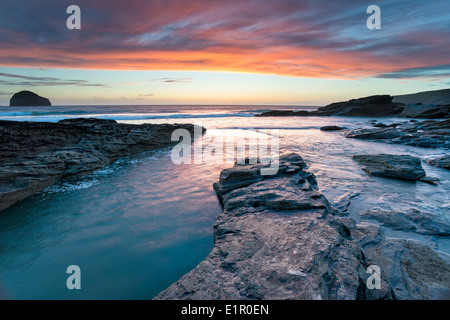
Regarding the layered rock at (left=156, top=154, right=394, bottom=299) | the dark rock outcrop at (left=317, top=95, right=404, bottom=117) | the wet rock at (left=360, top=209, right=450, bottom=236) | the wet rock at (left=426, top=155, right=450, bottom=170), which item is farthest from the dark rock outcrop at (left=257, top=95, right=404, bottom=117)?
the layered rock at (left=156, top=154, right=394, bottom=299)

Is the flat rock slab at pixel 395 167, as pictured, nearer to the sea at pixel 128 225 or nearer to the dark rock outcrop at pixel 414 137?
the sea at pixel 128 225

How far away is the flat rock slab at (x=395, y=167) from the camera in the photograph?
6522 mm

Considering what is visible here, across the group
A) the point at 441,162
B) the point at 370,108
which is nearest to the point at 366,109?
the point at 370,108

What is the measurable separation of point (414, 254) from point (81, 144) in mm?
Answer: 9995

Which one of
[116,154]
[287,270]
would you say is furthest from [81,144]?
[287,270]

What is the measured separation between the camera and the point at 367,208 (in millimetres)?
4660

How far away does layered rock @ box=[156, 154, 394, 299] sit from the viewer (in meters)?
2.08

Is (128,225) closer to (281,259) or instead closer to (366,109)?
(281,259)

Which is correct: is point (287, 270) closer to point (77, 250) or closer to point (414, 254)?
point (414, 254)

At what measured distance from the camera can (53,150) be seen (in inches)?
298

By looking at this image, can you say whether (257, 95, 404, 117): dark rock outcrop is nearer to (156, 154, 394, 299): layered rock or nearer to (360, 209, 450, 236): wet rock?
(360, 209, 450, 236): wet rock

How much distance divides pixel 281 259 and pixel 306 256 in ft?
0.88
